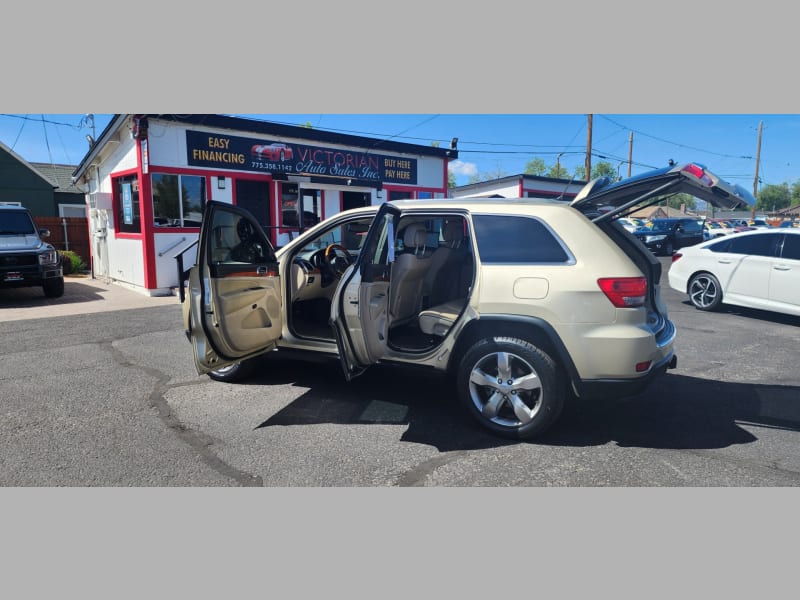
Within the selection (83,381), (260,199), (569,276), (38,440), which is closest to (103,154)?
(260,199)

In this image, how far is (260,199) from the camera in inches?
520

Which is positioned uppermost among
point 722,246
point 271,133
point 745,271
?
point 271,133

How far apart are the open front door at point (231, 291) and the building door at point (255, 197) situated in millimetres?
8410

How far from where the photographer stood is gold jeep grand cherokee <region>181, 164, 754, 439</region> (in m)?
3.51

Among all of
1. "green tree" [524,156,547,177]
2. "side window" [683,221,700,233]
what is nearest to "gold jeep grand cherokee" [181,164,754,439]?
"side window" [683,221,700,233]

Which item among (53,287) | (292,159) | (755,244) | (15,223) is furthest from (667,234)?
(15,223)

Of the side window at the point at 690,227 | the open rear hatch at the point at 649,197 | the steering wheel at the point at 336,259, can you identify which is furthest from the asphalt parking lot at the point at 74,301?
the side window at the point at 690,227

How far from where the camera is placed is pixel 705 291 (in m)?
9.25

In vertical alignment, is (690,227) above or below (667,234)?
above

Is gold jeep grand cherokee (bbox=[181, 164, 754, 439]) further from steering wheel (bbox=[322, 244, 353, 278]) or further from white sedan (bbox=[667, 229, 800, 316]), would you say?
white sedan (bbox=[667, 229, 800, 316])

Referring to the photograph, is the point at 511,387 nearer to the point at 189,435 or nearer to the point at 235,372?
the point at 189,435

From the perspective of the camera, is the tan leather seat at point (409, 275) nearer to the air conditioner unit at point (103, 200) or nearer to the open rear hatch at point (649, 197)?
the open rear hatch at point (649, 197)

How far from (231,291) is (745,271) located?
8176mm

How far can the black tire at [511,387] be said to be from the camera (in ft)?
11.9
